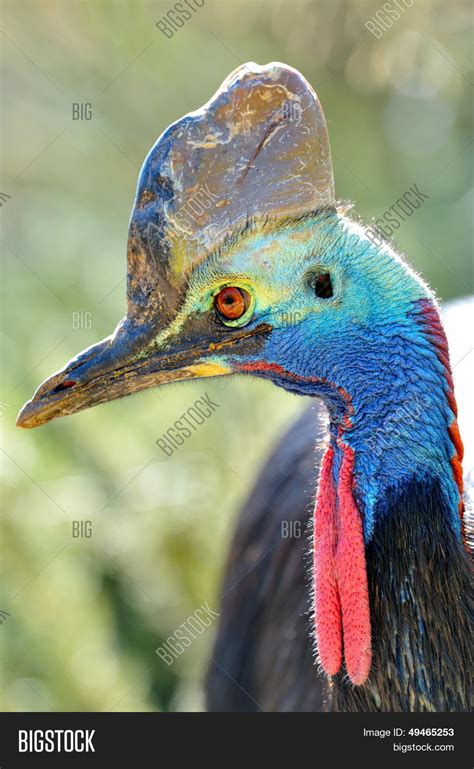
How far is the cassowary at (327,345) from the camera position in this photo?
198 centimetres

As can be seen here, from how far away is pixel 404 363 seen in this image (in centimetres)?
198

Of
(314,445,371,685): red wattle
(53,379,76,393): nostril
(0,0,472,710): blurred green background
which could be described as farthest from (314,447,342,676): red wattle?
(0,0,472,710): blurred green background

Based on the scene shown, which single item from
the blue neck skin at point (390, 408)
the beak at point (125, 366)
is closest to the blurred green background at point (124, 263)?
the beak at point (125, 366)

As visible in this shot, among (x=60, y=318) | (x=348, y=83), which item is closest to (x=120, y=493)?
(x=60, y=318)

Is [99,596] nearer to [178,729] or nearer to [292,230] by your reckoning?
[178,729]

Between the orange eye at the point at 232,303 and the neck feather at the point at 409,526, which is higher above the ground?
the orange eye at the point at 232,303

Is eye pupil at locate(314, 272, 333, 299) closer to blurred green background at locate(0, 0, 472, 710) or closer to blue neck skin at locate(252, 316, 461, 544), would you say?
blue neck skin at locate(252, 316, 461, 544)

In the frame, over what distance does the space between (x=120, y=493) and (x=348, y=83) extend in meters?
3.36

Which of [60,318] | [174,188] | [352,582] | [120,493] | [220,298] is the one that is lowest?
[352,582]

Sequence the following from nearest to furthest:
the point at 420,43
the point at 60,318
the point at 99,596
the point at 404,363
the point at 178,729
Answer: the point at 404,363
the point at 178,729
the point at 99,596
the point at 60,318
the point at 420,43

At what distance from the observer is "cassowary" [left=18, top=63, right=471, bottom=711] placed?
1979mm

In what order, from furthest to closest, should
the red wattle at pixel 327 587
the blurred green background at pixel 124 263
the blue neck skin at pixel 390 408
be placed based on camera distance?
the blurred green background at pixel 124 263 → the red wattle at pixel 327 587 → the blue neck skin at pixel 390 408

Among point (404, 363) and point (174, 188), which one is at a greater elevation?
point (174, 188)

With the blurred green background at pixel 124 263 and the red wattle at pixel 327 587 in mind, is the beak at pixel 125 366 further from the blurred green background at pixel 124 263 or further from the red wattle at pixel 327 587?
the blurred green background at pixel 124 263
